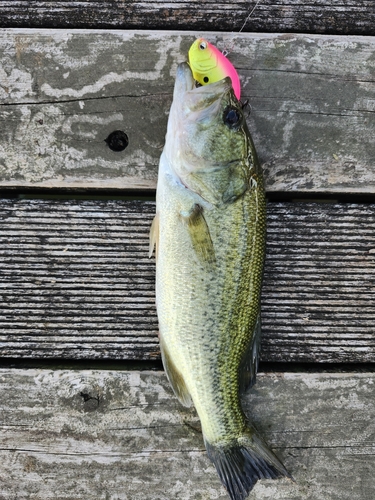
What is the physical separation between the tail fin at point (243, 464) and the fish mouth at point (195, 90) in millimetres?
1398

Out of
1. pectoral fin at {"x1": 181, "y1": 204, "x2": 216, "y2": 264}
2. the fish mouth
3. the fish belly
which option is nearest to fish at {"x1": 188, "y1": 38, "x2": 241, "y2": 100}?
the fish mouth

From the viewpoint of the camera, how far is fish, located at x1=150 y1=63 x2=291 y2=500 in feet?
5.75

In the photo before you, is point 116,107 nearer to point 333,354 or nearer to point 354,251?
point 354,251

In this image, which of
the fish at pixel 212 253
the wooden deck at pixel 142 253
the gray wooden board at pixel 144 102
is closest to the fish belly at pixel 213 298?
the fish at pixel 212 253

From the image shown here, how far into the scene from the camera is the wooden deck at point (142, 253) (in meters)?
2.05

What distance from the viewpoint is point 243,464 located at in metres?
1.86

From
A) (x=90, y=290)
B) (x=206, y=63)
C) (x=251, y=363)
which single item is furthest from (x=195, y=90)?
(x=251, y=363)

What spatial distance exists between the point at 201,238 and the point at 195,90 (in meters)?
0.59

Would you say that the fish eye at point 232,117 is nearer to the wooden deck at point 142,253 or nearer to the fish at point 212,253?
the fish at point 212,253

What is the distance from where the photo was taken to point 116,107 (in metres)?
2.04

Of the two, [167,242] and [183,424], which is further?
[183,424]

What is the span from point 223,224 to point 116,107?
791 mm

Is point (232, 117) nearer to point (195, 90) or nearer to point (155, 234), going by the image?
point (195, 90)

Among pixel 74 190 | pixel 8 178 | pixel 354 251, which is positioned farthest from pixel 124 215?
pixel 354 251
